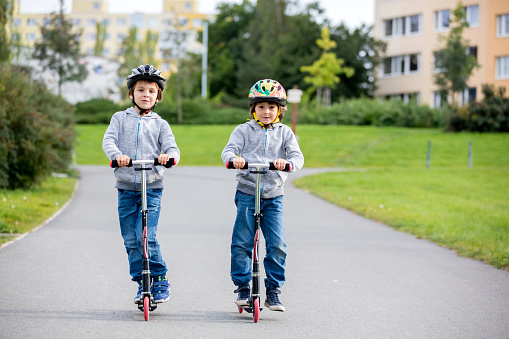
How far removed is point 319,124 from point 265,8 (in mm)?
24185

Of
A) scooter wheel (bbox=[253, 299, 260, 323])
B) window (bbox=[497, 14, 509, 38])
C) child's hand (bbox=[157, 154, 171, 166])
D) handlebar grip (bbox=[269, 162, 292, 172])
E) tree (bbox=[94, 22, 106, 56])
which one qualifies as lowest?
scooter wheel (bbox=[253, 299, 260, 323])

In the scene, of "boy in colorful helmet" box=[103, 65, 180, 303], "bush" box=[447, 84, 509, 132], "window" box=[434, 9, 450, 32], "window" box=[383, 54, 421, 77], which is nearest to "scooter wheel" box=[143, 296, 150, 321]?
"boy in colorful helmet" box=[103, 65, 180, 303]

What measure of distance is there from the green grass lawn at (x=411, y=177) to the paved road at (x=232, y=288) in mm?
943

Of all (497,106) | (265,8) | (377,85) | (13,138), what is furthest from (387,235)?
(265,8)

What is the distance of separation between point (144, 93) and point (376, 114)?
43610mm

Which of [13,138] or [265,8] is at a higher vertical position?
[265,8]

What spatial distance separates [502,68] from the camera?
2002 inches

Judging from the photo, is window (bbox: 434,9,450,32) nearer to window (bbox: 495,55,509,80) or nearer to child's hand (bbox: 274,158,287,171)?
window (bbox: 495,55,509,80)

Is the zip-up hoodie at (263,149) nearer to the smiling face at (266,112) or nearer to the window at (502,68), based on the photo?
the smiling face at (266,112)

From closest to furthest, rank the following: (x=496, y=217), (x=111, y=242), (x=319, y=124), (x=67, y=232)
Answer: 1. (x=111, y=242)
2. (x=67, y=232)
3. (x=496, y=217)
4. (x=319, y=124)

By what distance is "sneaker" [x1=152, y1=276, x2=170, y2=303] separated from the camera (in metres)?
5.63

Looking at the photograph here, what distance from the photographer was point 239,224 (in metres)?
5.69

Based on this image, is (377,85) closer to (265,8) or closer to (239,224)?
(265,8)

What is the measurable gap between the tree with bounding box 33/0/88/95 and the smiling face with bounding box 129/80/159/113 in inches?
1577
